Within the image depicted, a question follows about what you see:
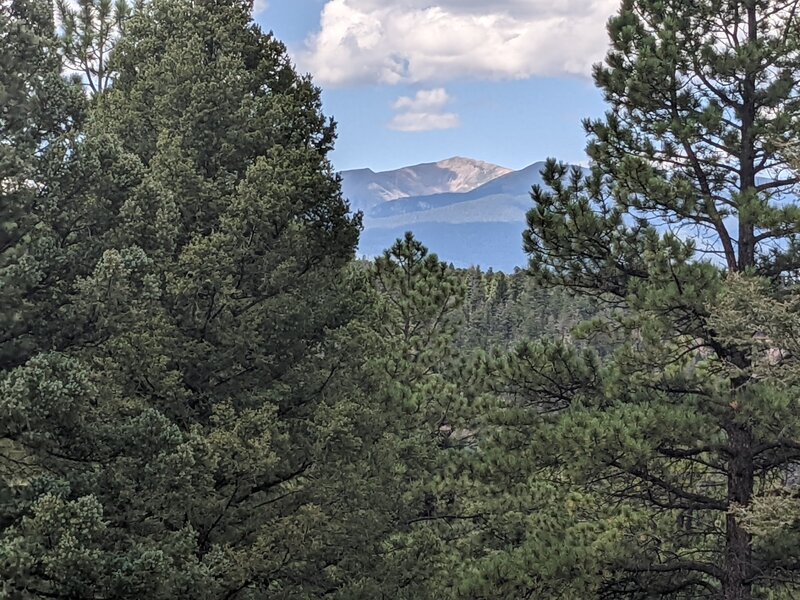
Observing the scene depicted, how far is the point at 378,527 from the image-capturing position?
9.74 m

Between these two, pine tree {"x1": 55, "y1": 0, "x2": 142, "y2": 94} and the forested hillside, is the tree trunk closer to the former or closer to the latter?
the forested hillside

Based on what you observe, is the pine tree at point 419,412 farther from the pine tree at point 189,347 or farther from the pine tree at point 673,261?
the pine tree at point 673,261

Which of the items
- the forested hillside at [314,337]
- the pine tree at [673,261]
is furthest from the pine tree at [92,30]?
the pine tree at [673,261]

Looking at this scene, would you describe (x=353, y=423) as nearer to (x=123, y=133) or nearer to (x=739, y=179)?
(x=123, y=133)

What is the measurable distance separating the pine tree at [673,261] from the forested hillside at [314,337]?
4 centimetres

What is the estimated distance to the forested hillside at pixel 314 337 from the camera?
6723mm

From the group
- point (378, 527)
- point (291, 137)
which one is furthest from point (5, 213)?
point (378, 527)

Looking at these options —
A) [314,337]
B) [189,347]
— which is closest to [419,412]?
[314,337]

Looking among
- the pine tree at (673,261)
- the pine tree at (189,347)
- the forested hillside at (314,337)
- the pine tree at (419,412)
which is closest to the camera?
the pine tree at (189,347)

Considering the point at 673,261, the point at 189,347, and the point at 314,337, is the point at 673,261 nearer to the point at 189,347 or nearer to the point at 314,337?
the point at 314,337

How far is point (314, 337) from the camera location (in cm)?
926

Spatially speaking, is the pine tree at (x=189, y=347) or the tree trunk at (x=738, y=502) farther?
the tree trunk at (x=738, y=502)

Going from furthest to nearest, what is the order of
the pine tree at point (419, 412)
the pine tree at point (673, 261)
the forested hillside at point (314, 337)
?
1. the pine tree at point (419, 412)
2. the pine tree at point (673, 261)
3. the forested hillside at point (314, 337)

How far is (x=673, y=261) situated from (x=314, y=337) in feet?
14.4
